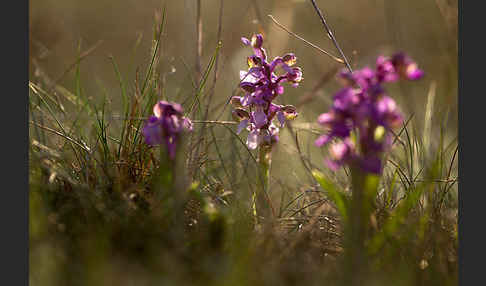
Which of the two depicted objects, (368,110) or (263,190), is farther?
(263,190)

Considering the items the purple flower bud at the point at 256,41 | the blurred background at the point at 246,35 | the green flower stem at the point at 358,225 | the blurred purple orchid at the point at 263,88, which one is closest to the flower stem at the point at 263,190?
the blurred purple orchid at the point at 263,88

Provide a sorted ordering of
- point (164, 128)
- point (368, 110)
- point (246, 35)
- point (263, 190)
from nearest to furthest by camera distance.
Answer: point (368, 110) < point (164, 128) < point (263, 190) < point (246, 35)

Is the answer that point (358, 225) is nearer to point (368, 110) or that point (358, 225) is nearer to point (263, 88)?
point (368, 110)

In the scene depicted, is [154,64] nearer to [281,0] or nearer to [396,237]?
[396,237]

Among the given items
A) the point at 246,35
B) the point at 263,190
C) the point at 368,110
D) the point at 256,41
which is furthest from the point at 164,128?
the point at 246,35

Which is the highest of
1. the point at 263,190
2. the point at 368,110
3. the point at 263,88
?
the point at 263,88

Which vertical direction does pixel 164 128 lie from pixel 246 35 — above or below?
below

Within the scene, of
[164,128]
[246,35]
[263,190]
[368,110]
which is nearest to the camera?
[368,110]

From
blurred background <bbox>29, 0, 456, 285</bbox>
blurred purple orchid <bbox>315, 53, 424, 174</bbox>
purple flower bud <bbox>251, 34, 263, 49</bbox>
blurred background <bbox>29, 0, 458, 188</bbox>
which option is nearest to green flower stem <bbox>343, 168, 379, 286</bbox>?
blurred purple orchid <bbox>315, 53, 424, 174</bbox>

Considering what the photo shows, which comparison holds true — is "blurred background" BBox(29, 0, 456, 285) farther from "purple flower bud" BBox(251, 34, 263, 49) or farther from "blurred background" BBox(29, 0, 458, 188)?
"purple flower bud" BBox(251, 34, 263, 49)
